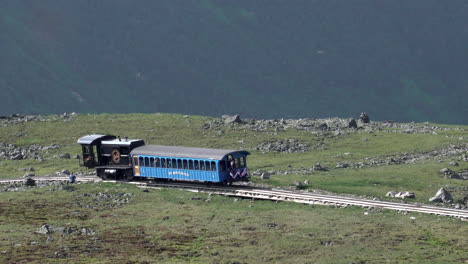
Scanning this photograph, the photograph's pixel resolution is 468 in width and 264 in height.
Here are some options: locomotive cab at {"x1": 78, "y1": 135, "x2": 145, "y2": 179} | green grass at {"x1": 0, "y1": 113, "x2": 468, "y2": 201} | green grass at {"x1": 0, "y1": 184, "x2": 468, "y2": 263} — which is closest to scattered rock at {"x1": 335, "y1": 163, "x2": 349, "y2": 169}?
green grass at {"x1": 0, "y1": 113, "x2": 468, "y2": 201}

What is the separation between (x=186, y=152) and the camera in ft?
263

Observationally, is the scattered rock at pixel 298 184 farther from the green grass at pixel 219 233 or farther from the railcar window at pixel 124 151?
the railcar window at pixel 124 151

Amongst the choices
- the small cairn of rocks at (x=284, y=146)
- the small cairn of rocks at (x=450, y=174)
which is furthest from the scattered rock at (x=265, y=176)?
the small cairn of rocks at (x=284, y=146)

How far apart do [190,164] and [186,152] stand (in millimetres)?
1449

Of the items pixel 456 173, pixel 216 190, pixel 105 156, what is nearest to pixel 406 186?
pixel 456 173

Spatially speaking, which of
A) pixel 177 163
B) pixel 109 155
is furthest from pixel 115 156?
pixel 177 163

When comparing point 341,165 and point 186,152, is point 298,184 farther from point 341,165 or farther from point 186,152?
point 341,165

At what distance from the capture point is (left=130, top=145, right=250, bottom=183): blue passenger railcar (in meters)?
77.6

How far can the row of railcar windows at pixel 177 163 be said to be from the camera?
78.0 meters

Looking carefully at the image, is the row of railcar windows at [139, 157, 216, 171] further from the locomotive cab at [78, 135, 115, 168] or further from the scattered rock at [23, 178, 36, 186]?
the scattered rock at [23, 178, 36, 186]

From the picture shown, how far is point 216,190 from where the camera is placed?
76.9m

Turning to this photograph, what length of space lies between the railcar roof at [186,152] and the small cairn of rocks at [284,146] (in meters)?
27.6

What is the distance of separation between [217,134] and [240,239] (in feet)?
192

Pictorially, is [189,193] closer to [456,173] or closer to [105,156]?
[105,156]
